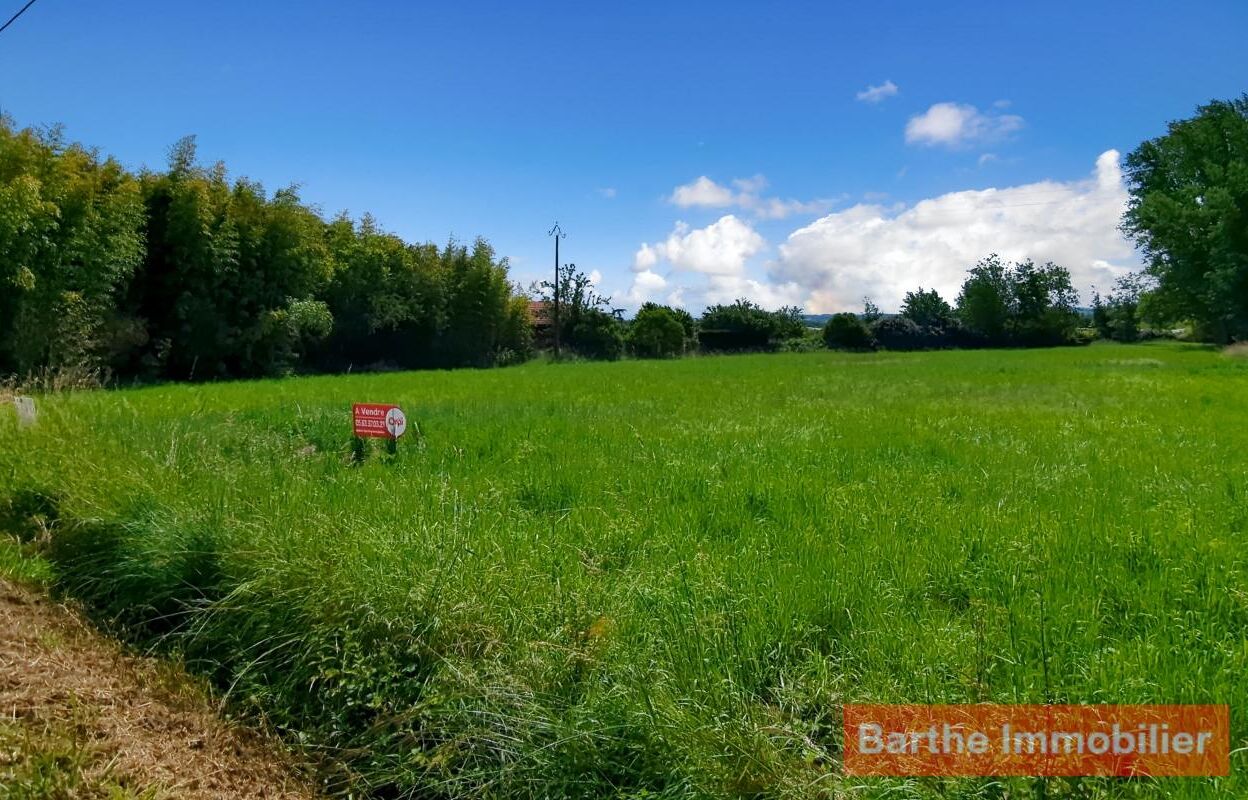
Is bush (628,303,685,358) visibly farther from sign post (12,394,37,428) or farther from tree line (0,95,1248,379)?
sign post (12,394,37,428)

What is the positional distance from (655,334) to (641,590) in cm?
3792

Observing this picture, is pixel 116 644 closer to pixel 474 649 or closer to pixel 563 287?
pixel 474 649

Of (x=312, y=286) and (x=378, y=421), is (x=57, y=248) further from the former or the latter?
(x=378, y=421)

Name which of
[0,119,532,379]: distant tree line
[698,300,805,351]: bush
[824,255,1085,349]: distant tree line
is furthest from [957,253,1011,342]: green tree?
[0,119,532,379]: distant tree line

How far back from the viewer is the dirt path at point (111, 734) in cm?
219

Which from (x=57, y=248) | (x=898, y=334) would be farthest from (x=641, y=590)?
(x=898, y=334)

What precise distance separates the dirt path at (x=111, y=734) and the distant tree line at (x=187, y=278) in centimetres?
1332

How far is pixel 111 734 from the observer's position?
246 centimetres

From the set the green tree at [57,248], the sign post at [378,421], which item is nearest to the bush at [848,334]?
the green tree at [57,248]

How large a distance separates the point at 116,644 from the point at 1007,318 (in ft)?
211

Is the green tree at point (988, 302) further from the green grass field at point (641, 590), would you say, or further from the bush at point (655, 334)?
the green grass field at point (641, 590)

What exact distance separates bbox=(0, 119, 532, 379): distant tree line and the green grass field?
9862mm

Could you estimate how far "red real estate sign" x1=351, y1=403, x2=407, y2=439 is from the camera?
19.8 ft

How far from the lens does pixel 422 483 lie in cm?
490
